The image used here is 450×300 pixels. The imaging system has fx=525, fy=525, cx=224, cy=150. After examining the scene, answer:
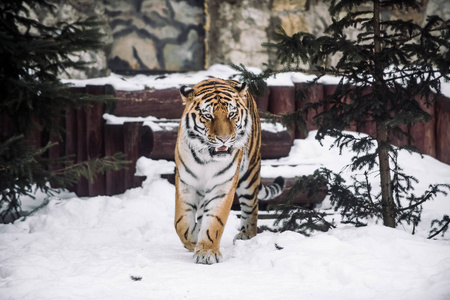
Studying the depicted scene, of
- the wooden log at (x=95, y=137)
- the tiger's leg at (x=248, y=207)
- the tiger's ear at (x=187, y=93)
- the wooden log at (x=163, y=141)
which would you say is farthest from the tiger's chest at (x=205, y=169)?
the wooden log at (x=95, y=137)

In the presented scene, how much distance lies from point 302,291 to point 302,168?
3756 millimetres

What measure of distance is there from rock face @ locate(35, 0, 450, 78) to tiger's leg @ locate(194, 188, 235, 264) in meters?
6.78

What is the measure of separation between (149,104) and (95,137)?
2.92 feet

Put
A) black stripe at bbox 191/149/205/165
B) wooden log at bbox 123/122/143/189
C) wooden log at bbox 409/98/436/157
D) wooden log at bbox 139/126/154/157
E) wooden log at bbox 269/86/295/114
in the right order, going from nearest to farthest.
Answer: black stripe at bbox 191/149/205/165 → wooden log at bbox 139/126/154/157 → wooden log at bbox 123/122/143/189 → wooden log at bbox 269/86/295/114 → wooden log at bbox 409/98/436/157

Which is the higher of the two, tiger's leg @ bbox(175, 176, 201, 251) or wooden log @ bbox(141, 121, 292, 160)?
wooden log @ bbox(141, 121, 292, 160)

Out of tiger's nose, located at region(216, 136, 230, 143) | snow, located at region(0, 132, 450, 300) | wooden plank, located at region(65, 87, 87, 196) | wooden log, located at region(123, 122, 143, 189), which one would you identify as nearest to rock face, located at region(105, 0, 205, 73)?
wooden plank, located at region(65, 87, 87, 196)

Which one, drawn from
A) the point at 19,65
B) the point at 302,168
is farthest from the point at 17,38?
the point at 302,168

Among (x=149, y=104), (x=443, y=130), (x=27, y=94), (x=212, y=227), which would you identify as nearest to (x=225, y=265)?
(x=212, y=227)

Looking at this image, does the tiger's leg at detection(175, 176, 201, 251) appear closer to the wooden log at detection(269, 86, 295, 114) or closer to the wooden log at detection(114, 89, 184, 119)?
the wooden log at detection(114, 89, 184, 119)

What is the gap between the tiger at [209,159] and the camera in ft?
13.8

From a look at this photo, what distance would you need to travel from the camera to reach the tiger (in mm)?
4195

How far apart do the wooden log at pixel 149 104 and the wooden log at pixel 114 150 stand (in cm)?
27

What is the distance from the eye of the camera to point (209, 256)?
4168 millimetres

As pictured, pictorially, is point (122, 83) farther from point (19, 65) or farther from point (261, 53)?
point (261, 53)
